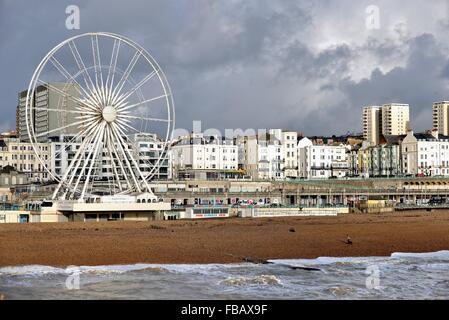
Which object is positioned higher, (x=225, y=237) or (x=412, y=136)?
(x=412, y=136)

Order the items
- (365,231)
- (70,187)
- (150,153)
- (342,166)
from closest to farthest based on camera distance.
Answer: (365,231), (70,187), (150,153), (342,166)

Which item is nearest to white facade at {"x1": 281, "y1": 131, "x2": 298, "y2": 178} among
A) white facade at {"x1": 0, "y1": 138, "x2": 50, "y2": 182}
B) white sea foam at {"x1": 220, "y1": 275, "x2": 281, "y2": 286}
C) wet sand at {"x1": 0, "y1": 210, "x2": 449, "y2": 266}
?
white facade at {"x1": 0, "y1": 138, "x2": 50, "y2": 182}

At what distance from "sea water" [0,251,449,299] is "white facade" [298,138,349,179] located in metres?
123

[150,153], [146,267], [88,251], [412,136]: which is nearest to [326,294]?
[146,267]

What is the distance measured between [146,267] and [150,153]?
103 m

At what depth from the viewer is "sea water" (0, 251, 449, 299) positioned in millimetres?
29812

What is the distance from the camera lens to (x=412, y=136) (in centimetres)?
15638

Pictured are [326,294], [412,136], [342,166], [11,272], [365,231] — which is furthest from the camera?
[342,166]

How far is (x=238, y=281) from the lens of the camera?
32.7 m

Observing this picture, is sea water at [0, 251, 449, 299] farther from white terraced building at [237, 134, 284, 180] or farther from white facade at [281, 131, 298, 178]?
white facade at [281, 131, 298, 178]

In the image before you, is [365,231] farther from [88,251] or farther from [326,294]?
[326,294]

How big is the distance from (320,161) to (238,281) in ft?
438

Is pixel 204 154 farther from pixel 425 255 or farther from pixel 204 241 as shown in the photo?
pixel 425 255
